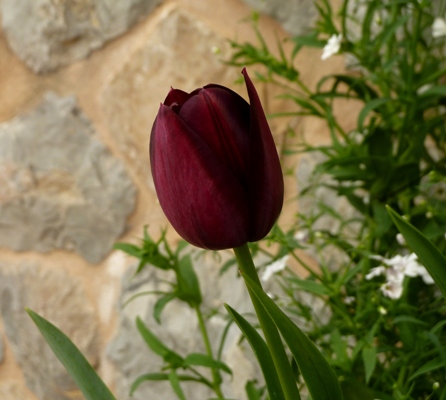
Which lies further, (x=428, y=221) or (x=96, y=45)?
(x=96, y=45)

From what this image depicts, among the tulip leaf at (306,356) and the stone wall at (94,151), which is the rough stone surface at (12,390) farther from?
the tulip leaf at (306,356)

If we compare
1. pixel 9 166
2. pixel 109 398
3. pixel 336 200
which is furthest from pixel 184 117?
pixel 9 166

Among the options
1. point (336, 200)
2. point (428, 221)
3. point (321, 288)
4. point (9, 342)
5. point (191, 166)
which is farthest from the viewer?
point (9, 342)

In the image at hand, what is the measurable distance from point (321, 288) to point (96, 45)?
76cm

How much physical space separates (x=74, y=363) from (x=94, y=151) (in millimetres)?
826

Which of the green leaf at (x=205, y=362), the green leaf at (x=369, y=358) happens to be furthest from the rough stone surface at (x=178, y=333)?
the green leaf at (x=369, y=358)

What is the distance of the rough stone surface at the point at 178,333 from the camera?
1.07 meters

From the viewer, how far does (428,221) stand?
697 millimetres

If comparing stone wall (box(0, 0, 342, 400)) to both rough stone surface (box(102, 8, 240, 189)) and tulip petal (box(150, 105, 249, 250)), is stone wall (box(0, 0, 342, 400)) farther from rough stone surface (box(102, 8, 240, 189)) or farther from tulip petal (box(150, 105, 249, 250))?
tulip petal (box(150, 105, 249, 250))

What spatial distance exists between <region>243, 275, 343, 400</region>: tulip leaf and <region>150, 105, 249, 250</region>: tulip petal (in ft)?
0.09

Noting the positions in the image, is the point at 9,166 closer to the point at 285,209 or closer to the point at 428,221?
the point at 285,209

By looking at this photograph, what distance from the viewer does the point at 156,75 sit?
110 cm

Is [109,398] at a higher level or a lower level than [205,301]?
lower

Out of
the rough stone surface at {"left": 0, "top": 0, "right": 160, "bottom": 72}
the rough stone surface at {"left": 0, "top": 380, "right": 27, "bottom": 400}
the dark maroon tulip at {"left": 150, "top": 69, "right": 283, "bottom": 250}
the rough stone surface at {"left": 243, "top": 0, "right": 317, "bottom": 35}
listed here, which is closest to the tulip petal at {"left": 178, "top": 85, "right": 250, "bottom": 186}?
the dark maroon tulip at {"left": 150, "top": 69, "right": 283, "bottom": 250}
